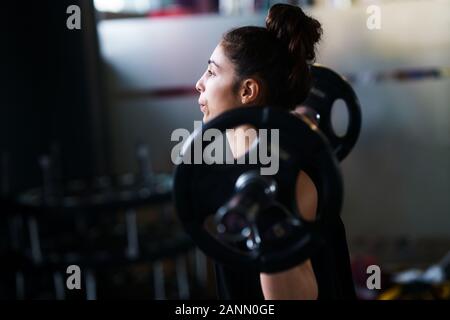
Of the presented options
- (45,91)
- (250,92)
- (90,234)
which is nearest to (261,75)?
(250,92)

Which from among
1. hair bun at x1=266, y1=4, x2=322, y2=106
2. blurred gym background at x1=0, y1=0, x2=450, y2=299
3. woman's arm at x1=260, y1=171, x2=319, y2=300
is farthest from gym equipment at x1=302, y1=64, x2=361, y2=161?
blurred gym background at x1=0, y1=0, x2=450, y2=299

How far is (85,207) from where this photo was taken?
7.54 ft

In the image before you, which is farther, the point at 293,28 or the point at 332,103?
the point at 332,103

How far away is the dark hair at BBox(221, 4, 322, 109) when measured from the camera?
3.27 ft

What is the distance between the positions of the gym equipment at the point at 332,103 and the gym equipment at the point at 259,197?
17.4 inches

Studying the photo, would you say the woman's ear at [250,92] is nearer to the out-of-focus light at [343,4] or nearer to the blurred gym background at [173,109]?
the blurred gym background at [173,109]

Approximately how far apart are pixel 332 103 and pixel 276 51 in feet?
1.06

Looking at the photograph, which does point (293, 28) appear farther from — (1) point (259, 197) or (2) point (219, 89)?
(1) point (259, 197)

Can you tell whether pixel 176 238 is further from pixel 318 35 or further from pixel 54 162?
pixel 318 35

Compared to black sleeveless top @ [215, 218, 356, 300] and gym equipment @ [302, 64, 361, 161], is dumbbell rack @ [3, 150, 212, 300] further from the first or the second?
black sleeveless top @ [215, 218, 356, 300]

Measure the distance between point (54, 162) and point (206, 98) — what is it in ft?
6.71

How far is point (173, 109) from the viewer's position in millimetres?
3377

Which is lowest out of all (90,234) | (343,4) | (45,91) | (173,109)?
(90,234)
